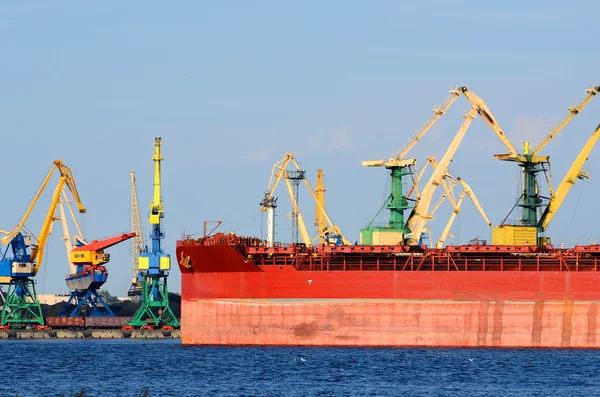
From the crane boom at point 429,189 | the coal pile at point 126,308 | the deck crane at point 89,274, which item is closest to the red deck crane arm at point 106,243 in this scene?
the deck crane at point 89,274

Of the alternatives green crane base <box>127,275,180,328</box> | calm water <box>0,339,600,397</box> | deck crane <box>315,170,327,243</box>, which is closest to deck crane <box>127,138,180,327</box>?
green crane base <box>127,275,180,328</box>

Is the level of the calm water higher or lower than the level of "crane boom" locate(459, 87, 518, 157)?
lower

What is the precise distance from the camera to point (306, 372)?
172 feet

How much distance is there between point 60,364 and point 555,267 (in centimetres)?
2506

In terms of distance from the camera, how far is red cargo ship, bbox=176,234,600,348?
204ft

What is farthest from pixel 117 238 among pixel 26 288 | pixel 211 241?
pixel 211 241

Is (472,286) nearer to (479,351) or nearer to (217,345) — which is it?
(479,351)

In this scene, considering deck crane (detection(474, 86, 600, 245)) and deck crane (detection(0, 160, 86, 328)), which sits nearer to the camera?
deck crane (detection(474, 86, 600, 245))

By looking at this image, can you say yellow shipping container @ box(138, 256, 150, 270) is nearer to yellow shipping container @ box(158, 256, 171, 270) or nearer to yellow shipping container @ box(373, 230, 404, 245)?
yellow shipping container @ box(158, 256, 171, 270)

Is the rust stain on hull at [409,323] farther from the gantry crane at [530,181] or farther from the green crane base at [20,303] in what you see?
the green crane base at [20,303]

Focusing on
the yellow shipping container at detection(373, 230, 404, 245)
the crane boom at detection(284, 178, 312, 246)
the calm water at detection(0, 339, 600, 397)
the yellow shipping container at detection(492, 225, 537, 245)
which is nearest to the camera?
the calm water at detection(0, 339, 600, 397)

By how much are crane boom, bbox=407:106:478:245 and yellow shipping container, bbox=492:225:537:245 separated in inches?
219

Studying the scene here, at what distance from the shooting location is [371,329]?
63344 millimetres

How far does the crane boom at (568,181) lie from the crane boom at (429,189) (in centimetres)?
657
